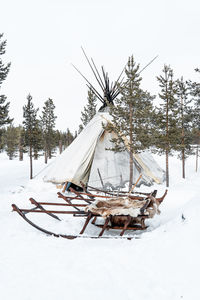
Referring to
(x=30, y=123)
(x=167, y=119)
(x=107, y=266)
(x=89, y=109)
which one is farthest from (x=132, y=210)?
(x=89, y=109)

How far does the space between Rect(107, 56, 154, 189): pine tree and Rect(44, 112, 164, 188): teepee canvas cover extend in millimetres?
759

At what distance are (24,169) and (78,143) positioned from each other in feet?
52.9

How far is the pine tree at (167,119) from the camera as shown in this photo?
614 inches

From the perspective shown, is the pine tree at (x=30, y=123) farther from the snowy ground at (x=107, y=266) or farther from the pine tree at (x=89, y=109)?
the snowy ground at (x=107, y=266)

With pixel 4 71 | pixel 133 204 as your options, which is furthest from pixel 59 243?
pixel 4 71

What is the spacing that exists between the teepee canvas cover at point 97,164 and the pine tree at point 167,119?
2987 mm

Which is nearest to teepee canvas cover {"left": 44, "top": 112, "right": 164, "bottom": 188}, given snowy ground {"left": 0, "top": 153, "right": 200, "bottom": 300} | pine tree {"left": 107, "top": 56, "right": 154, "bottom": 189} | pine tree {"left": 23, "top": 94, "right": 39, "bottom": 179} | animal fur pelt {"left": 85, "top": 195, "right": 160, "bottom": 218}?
pine tree {"left": 107, "top": 56, "right": 154, "bottom": 189}

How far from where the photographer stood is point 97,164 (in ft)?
39.2

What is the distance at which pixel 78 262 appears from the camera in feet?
11.1

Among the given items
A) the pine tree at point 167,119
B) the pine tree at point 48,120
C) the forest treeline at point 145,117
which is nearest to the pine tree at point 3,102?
the forest treeline at point 145,117

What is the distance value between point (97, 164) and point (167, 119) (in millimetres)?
7690

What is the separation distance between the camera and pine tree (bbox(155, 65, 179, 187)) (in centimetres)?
1559

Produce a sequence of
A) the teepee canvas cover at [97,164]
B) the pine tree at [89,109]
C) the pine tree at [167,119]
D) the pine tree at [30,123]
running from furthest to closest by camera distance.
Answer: the pine tree at [89,109] < the pine tree at [30,123] < the pine tree at [167,119] < the teepee canvas cover at [97,164]

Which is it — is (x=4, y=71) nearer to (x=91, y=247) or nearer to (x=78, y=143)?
(x=78, y=143)
